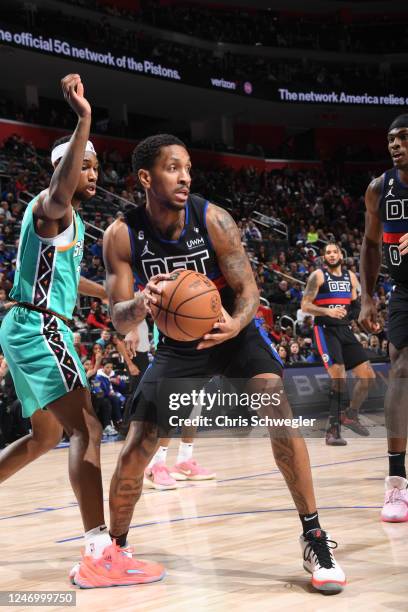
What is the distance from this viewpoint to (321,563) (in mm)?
3342

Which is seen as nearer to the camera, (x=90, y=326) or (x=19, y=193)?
(x=90, y=326)

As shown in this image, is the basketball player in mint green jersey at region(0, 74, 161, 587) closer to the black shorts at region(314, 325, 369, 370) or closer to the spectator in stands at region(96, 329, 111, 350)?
the black shorts at region(314, 325, 369, 370)

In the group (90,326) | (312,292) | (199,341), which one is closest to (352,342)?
(312,292)

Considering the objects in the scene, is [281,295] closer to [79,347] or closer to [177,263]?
[79,347]

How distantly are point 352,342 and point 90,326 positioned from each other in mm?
4501

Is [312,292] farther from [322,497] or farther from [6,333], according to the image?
[6,333]

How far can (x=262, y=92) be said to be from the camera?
2527 cm

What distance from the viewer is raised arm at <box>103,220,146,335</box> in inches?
138

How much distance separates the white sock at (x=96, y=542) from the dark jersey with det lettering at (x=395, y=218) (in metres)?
2.38

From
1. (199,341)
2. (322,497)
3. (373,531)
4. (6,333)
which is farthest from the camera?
(322,497)

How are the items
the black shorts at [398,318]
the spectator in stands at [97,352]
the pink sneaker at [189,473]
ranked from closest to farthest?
the black shorts at [398,318]
the pink sneaker at [189,473]
the spectator in stands at [97,352]

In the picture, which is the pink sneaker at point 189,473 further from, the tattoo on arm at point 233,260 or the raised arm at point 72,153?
the raised arm at point 72,153

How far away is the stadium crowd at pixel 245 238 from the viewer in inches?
414

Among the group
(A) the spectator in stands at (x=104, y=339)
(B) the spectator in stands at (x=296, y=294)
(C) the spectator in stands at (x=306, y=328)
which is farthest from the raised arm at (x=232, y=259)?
(B) the spectator in stands at (x=296, y=294)
